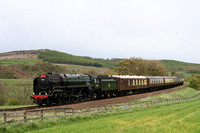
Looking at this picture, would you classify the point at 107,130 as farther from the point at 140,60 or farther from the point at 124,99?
the point at 140,60

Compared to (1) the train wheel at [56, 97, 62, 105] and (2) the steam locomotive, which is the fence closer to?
(2) the steam locomotive

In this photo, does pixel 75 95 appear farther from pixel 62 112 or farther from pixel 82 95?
pixel 62 112

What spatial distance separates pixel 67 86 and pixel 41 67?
89005mm

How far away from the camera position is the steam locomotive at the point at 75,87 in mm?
24062

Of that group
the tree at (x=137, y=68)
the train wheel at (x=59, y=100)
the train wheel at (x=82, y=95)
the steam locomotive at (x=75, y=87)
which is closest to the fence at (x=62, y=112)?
the steam locomotive at (x=75, y=87)

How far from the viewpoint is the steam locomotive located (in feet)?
78.9

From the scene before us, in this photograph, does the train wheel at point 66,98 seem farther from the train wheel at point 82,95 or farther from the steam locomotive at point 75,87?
the train wheel at point 82,95

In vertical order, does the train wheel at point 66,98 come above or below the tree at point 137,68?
below

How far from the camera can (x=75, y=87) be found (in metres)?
27.6

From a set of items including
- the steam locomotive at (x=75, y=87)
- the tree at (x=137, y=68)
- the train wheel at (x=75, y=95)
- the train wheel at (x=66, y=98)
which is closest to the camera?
the steam locomotive at (x=75, y=87)

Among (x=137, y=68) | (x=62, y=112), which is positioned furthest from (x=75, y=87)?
(x=137, y=68)

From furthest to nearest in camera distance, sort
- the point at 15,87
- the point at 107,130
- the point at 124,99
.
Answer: the point at 15,87
the point at 124,99
the point at 107,130

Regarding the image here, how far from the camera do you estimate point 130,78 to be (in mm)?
42625

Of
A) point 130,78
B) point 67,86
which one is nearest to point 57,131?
point 67,86
